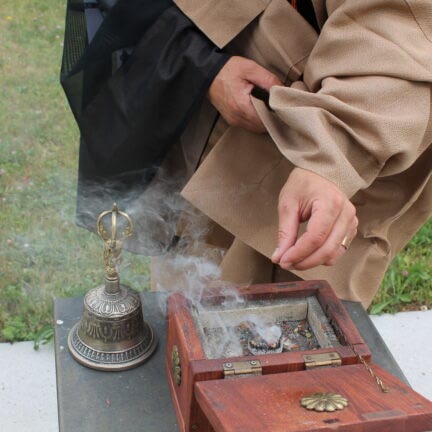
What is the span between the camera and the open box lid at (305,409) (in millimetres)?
1265

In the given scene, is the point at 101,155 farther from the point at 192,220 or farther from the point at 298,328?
the point at 298,328

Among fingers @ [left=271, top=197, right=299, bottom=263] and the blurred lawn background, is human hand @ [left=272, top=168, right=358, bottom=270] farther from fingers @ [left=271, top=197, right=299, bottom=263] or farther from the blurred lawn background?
the blurred lawn background

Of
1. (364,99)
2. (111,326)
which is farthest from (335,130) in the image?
(111,326)

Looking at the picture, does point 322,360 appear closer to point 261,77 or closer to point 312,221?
point 312,221

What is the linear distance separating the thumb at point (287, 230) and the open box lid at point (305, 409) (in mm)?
256

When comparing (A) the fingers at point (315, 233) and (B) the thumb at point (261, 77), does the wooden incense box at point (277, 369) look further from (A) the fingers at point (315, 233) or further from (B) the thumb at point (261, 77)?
(B) the thumb at point (261, 77)

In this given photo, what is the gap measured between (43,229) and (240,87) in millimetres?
2334

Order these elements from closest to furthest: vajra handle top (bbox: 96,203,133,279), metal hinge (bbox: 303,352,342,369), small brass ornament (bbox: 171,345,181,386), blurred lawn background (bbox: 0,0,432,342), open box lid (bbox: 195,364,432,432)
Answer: open box lid (bbox: 195,364,432,432) < metal hinge (bbox: 303,352,342,369) < small brass ornament (bbox: 171,345,181,386) < vajra handle top (bbox: 96,203,133,279) < blurred lawn background (bbox: 0,0,432,342)

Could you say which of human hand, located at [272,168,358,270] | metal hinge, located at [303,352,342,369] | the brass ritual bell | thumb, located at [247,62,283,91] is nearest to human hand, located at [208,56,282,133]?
thumb, located at [247,62,283,91]

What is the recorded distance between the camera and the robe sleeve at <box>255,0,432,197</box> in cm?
145

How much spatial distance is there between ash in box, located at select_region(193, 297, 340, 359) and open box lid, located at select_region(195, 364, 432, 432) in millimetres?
184

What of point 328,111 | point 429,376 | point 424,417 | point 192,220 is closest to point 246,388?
point 424,417

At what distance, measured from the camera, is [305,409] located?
1.31 meters

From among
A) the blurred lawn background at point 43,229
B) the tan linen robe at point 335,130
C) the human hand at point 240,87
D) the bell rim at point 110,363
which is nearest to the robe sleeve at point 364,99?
the tan linen robe at point 335,130
